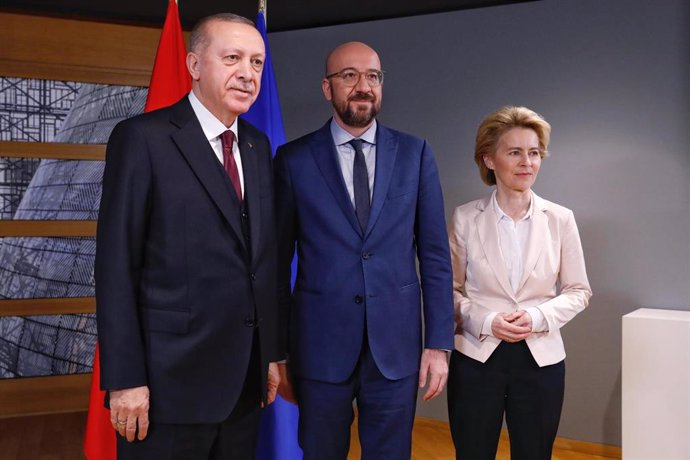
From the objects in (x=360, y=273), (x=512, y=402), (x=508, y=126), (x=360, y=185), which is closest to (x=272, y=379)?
(x=360, y=273)

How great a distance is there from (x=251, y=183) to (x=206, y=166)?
14 cm

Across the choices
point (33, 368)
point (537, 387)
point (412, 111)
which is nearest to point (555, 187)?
point (412, 111)

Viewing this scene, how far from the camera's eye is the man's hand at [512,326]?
231cm

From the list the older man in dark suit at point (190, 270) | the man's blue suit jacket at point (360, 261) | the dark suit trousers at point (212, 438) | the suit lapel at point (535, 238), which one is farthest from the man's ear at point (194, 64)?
the suit lapel at point (535, 238)

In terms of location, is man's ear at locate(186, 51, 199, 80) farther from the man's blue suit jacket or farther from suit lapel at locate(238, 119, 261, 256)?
the man's blue suit jacket

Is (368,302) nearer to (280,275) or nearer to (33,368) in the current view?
(280,275)

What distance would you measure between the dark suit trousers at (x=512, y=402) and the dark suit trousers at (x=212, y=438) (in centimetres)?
81

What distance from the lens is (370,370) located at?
2055mm

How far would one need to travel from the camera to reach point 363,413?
2080 mm

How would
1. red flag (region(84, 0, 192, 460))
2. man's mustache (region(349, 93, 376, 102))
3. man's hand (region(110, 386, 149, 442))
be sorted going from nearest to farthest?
1. man's hand (region(110, 386, 149, 442))
2. man's mustache (region(349, 93, 376, 102))
3. red flag (region(84, 0, 192, 460))

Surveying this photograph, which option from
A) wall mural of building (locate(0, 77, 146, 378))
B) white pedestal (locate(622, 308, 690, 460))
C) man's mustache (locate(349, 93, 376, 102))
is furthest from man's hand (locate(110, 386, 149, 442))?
wall mural of building (locate(0, 77, 146, 378))

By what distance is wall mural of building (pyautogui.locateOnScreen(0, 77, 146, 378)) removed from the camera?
4711 millimetres

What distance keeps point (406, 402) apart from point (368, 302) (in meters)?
0.31

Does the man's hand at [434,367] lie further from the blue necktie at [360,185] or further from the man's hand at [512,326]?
the blue necktie at [360,185]
